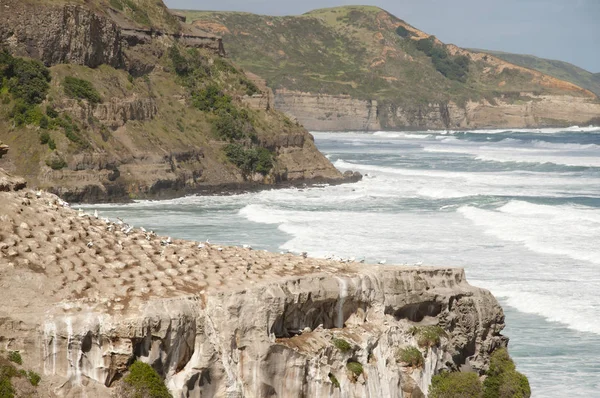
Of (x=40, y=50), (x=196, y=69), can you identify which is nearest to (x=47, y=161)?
(x=40, y=50)

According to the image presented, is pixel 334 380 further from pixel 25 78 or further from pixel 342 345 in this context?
pixel 25 78

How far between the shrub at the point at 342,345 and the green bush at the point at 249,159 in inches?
2514

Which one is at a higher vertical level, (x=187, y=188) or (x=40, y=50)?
(x=40, y=50)

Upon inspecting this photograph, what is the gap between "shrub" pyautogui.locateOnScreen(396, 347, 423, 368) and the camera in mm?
15156

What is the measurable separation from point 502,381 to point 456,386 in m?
1.36

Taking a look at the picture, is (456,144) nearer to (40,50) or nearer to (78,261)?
(40,50)

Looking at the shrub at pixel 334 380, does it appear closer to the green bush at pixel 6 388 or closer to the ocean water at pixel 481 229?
the green bush at pixel 6 388

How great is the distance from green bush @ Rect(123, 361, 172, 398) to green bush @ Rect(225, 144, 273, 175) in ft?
216

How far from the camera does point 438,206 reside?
62219 millimetres

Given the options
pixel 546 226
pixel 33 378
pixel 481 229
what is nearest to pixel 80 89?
pixel 481 229

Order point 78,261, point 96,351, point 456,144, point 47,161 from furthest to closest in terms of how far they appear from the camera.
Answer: point 456,144
point 47,161
point 78,261
point 96,351

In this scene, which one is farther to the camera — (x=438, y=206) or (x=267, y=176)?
(x=267, y=176)

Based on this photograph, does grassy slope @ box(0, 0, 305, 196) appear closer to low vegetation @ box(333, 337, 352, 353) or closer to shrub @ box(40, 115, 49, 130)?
shrub @ box(40, 115, 49, 130)

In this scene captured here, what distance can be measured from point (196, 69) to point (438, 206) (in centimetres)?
3271
